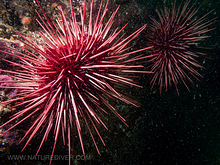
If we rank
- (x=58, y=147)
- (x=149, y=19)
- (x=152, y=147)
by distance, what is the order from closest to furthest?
1. (x=58, y=147)
2. (x=149, y=19)
3. (x=152, y=147)

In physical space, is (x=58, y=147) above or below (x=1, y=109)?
below

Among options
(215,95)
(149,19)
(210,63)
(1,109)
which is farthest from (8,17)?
(215,95)

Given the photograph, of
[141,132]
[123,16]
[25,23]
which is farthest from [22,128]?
[123,16]

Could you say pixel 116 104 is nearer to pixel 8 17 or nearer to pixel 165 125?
pixel 165 125

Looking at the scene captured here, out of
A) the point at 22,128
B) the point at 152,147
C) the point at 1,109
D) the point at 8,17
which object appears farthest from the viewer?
the point at 152,147

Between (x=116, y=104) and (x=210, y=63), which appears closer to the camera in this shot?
(x=116, y=104)

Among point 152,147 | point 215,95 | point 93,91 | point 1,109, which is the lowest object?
point 152,147
